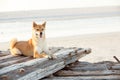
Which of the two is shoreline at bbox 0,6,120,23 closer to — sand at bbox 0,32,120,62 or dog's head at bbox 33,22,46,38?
sand at bbox 0,32,120,62

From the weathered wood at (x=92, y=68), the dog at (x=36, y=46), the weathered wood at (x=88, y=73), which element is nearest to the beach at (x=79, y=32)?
the dog at (x=36, y=46)

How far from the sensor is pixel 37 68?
446 centimetres

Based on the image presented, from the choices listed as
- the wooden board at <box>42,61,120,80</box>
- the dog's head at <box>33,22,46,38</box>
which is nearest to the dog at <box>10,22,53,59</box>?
the dog's head at <box>33,22,46,38</box>

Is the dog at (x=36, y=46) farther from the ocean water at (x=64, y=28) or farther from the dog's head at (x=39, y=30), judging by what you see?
the ocean water at (x=64, y=28)

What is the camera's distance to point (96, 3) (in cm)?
2644

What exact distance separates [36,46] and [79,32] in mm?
9042

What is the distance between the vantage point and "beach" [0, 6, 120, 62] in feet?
35.2

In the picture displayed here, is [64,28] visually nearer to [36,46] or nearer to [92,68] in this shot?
[36,46]

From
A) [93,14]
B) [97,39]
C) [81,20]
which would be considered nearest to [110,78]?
[97,39]

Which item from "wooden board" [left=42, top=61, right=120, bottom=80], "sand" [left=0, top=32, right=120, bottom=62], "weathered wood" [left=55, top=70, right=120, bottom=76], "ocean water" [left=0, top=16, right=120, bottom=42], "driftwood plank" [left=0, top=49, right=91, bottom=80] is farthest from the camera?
"ocean water" [left=0, top=16, right=120, bottom=42]

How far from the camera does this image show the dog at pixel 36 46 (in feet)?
18.2

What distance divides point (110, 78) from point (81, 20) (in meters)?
13.7

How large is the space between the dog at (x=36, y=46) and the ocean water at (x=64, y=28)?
23.2 feet

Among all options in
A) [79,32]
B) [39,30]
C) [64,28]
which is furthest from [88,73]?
[64,28]
